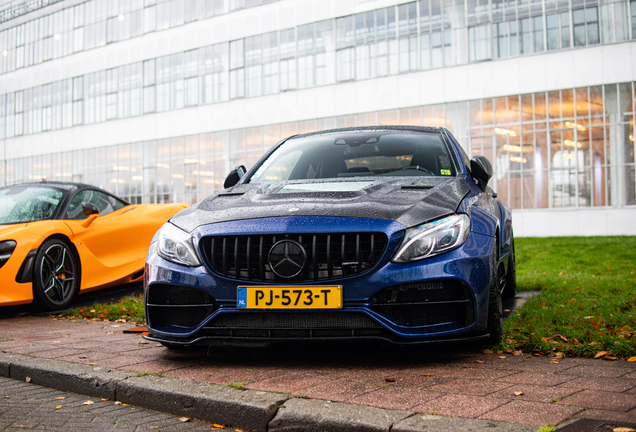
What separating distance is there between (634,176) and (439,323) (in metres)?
20.6

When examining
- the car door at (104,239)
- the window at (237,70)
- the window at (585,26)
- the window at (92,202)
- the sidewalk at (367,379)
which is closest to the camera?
the sidewalk at (367,379)

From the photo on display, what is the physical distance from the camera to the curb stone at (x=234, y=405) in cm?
254

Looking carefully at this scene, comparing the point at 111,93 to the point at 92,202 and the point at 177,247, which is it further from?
the point at 177,247

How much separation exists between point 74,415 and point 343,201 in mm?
1859

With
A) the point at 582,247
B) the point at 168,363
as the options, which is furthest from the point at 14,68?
the point at 168,363

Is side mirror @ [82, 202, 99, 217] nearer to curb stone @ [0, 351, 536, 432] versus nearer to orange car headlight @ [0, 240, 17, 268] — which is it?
orange car headlight @ [0, 240, 17, 268]

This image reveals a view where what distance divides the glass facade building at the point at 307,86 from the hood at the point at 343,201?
65.0 ft

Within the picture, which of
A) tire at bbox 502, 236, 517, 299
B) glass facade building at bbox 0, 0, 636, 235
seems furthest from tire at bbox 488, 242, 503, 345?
glass facade building at bbox 0, 0, 636, 235

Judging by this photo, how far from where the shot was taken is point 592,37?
22.4 metres

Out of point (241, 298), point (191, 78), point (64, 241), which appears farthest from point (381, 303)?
point (191, 78)

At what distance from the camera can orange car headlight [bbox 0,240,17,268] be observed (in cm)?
649

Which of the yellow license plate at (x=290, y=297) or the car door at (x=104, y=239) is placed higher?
the car door at (x=104, y=239)

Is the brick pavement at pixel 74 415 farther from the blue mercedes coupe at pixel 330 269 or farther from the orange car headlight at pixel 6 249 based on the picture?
the orange car headlight at pixel 6 249

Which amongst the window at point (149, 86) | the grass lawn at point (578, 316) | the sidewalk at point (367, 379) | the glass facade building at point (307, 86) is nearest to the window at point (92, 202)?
the sidewalk at point (367, 379)
